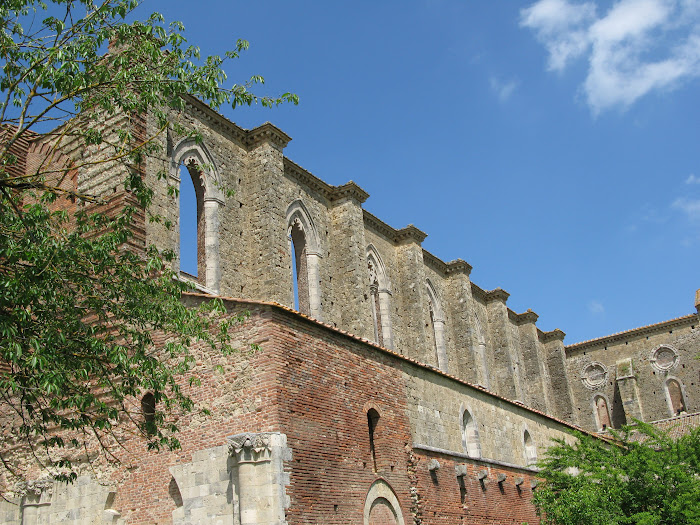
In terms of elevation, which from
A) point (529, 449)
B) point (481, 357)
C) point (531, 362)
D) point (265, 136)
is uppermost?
point (265, 136)

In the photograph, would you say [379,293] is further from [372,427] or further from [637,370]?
[637,370]

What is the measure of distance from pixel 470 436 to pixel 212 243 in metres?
7.03

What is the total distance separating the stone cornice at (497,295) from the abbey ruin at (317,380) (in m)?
0.10

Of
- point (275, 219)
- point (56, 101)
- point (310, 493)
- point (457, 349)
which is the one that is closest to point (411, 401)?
point (310, 493)

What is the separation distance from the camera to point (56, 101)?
8.04 metres

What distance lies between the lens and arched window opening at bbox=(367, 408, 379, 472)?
1194 centimetres

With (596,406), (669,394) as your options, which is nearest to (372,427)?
(669,394)

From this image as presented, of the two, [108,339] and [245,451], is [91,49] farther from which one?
[245,451]

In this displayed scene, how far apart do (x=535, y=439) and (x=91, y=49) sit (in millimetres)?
14832

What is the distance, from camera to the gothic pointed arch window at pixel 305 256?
62.3 ft

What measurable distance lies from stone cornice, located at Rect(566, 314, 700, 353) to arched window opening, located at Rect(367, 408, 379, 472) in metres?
26.5

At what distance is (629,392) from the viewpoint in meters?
33.3

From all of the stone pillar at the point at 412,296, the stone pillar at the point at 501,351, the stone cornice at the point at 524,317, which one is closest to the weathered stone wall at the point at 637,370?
the stone cornice at the point at 524,317

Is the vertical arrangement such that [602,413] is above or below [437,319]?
below
